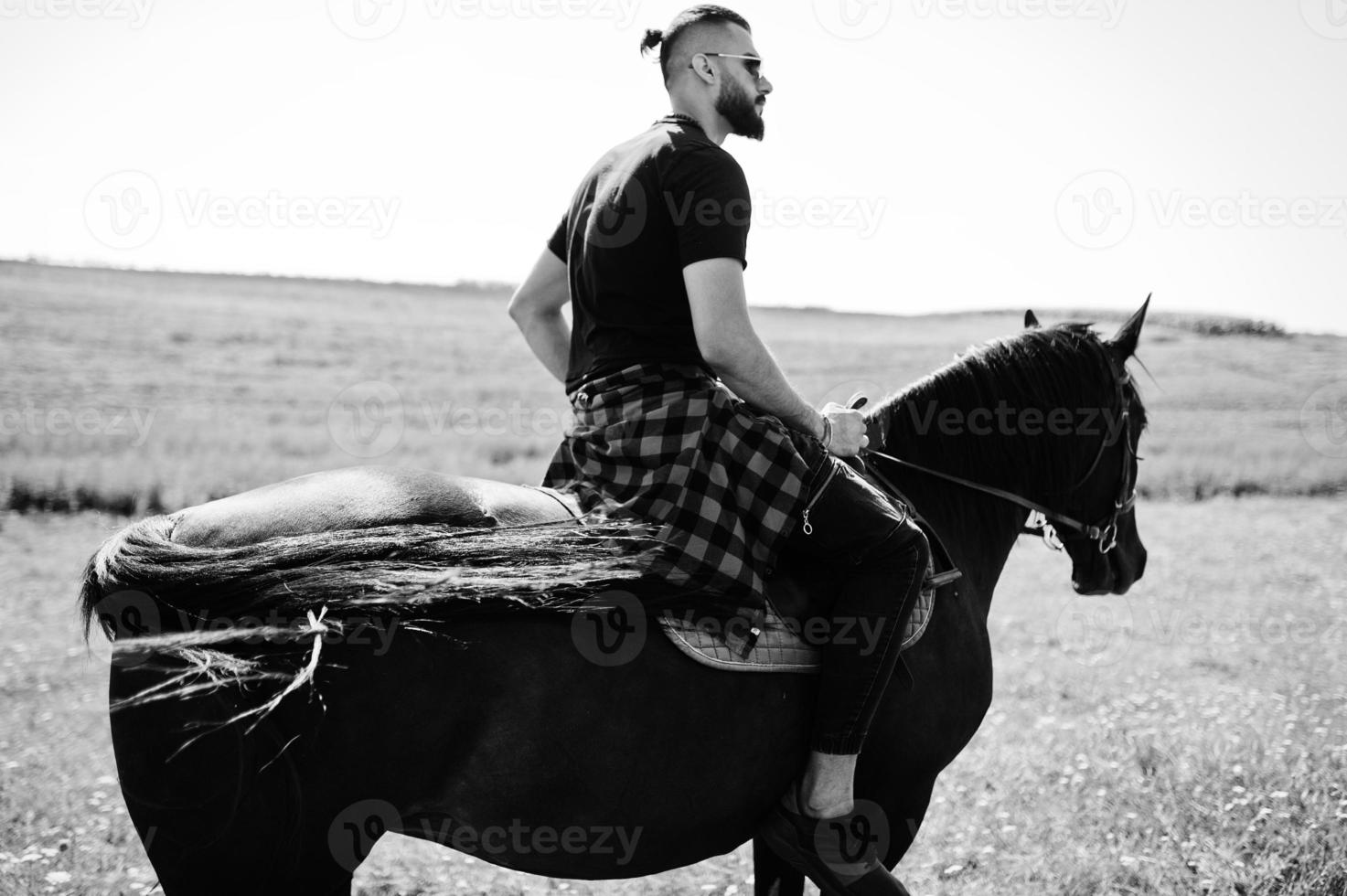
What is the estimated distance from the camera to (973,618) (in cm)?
406

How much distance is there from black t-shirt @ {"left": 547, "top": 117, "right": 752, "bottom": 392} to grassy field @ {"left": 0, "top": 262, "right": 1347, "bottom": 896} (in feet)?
5.94

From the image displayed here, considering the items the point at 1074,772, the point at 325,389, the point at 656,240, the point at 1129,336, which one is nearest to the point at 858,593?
the point at 656,240

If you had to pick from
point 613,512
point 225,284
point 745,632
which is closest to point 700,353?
point 613,512

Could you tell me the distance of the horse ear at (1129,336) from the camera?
4.72 m

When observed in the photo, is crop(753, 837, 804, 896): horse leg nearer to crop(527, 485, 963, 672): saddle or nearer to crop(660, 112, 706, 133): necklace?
crop(527, 485, 963, 672): saddle

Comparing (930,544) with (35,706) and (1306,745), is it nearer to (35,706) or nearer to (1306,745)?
(1306,745)

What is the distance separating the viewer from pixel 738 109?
369cm

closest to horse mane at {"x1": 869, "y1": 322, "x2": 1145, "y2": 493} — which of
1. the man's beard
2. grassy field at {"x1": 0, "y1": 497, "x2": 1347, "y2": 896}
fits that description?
the man's beard

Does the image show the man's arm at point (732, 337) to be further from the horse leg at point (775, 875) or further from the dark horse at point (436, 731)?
the horse leg at point (775, 875)

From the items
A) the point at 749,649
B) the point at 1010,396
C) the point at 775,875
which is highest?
the point at 1010,396

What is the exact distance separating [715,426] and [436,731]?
1351 mm

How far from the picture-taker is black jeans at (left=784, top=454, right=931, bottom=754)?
3.44 m

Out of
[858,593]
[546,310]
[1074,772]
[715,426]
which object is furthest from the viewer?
[1074,772]

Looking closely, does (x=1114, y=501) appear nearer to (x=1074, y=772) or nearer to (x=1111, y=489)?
(x=1111, y=489)
